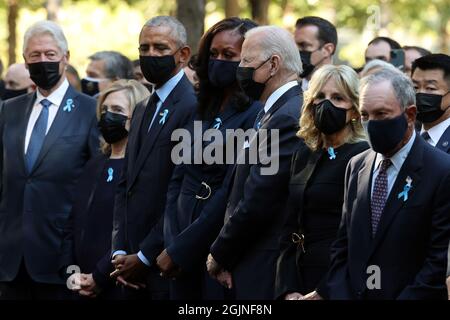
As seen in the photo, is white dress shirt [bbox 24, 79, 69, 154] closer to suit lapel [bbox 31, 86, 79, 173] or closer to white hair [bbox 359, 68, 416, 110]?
suit lapel [bbox 31, 86, 79, 173]

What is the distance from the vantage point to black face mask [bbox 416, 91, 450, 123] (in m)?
9.07

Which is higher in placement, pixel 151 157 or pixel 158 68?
pixel 158 68

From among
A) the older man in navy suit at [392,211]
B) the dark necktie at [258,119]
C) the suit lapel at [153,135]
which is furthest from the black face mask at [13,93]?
the older man in navy suit at [392,211]

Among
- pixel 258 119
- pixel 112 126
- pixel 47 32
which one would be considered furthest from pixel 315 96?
pixel 47 32

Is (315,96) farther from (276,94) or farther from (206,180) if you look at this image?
(206,180)

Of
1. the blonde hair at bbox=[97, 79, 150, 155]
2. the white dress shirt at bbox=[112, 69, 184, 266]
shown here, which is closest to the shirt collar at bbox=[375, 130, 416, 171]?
the white dress shirt at bbox=[112, 69, 184, 266]

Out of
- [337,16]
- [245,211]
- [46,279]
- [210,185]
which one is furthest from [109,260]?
[337,16]

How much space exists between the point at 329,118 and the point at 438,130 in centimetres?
143

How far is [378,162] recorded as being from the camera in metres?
7.60

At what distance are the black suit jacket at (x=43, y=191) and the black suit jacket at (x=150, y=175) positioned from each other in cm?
100

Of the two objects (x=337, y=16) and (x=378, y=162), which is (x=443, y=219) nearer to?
(x=378, y=162)

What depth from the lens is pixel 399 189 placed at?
24.0ft

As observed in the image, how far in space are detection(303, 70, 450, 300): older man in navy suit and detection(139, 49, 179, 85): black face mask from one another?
2.50 m
